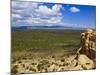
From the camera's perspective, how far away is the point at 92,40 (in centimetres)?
261

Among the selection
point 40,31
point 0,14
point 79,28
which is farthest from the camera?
point 79,28

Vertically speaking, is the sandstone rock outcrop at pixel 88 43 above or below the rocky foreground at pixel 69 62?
above

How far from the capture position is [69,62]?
2.49 m

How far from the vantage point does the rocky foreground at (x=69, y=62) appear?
231cm

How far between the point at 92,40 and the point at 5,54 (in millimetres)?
1072

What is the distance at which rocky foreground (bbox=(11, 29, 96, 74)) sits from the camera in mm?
2312

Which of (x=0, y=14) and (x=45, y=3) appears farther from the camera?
(x=45, y=3)

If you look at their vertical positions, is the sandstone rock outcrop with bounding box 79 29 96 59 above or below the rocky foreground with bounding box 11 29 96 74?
above

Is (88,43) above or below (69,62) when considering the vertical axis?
above

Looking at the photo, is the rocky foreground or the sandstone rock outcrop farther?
the sandstone rock outcrop

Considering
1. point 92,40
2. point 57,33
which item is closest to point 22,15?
point 57,33

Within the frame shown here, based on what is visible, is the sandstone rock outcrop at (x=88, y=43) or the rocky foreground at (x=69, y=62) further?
the sandstone rock outcrop at (x=88, y=43)
